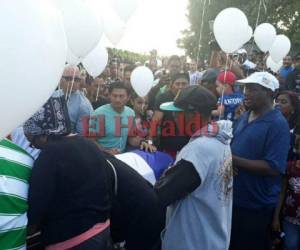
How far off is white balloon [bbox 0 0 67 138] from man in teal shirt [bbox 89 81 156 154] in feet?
8.57

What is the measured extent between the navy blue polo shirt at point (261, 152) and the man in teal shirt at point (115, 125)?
1209 mm

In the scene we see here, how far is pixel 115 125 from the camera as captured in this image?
3893 millimetres

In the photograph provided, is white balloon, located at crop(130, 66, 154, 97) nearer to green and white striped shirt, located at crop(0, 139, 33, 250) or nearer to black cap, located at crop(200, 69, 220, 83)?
black cap, located at crop(200, 69, 220, 83)

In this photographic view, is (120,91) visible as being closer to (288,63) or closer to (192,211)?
(192,211)

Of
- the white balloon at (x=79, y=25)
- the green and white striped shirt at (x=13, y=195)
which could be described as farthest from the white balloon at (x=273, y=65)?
the green and white striped shirt at (x=13, y=195)

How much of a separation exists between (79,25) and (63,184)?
1.75 m

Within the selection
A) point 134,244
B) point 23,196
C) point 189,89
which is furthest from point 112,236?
point 189,89

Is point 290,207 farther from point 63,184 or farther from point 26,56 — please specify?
point 26,56

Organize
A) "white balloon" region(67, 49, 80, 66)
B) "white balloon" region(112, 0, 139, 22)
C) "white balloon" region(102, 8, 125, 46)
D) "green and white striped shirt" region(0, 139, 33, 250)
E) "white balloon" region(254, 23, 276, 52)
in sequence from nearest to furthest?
"green and white striped shirt" region(0, 139, 33, 250), "white balloon" region(67, 49, 80, 66), "white balloon" region(112, 0, 139, 22), "white balloon" region(102, 8, 125, 46), "white balloon" region(254, 23, 276, 52)

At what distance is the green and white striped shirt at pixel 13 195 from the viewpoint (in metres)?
1.59

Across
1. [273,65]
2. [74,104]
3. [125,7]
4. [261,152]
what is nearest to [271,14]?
[273,65]

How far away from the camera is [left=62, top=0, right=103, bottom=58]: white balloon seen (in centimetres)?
306

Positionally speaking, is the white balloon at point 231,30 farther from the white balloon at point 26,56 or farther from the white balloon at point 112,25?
the white balloon at point 26,56

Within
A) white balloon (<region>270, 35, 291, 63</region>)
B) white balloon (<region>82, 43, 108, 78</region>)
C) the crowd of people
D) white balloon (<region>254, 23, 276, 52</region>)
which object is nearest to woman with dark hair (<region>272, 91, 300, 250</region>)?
the crowd of people
